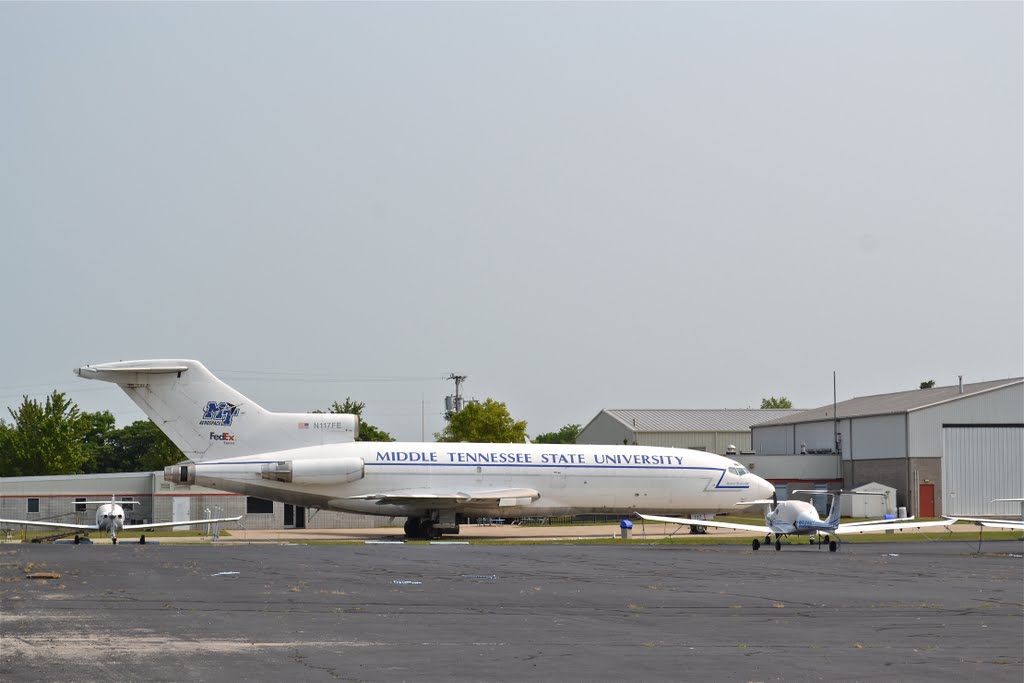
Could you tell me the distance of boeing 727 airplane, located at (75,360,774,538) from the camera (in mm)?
46594

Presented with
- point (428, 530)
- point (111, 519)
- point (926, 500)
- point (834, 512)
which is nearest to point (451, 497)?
point (428, 530)

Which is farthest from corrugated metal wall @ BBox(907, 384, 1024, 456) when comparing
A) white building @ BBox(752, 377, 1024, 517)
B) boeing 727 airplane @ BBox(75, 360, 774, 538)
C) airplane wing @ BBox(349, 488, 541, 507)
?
airplane wing @ BBox(349, 488, 541, 507)

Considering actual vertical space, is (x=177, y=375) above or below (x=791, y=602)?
above

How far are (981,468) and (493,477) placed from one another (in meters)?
34.8

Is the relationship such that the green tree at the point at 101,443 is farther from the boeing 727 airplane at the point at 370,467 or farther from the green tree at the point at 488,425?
the boeing 727 airplane at the point at 370,467

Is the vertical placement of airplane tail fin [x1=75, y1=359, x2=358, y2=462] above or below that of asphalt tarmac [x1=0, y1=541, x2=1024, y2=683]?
above

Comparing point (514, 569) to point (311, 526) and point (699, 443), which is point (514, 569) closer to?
point (311, 526)

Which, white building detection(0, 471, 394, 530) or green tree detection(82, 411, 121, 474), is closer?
white building detection(0, 471, 394, 530)

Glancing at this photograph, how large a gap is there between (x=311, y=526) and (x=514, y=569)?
1509 inches

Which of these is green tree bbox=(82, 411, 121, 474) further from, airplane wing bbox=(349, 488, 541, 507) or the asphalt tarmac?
the asphalt tarmac

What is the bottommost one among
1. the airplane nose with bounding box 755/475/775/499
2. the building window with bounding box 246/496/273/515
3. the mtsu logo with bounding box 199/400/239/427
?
the building window with bounding box 246/496/273/515

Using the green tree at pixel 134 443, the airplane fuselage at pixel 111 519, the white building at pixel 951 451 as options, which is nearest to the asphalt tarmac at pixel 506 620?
the airplane fuselage at pixel 111 519

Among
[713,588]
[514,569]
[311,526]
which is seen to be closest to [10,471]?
[311,526]

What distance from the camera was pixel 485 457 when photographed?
49844mm
